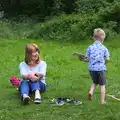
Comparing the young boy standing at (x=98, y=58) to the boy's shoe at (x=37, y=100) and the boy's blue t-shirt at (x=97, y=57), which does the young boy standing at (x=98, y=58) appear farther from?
the boy's shoe at (x=37, y=100)

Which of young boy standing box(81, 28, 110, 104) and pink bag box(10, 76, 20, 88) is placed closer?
young boy standing box(81, 28, 110, 104)

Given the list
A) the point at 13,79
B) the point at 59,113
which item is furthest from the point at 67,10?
the point at 59,113

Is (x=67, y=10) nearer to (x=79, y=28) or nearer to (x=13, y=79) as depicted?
(x=79, y=28)

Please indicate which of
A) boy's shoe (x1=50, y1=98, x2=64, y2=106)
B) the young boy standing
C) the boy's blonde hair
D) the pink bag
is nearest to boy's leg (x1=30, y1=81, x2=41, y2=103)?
boy's shoe (x1=50, y1=98, x2=64, y2=106)

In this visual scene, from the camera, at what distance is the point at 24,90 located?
25.4 ft

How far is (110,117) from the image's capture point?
6.46m

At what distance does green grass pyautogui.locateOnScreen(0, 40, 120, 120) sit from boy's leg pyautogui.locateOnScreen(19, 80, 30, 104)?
13 cm

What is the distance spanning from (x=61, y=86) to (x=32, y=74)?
1286 millimetres

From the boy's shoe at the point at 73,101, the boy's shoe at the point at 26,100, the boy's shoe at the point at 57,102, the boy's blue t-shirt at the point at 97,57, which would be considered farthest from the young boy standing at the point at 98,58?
the boy's shoe at the point at 26,100

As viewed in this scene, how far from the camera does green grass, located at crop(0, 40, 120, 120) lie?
267 inches

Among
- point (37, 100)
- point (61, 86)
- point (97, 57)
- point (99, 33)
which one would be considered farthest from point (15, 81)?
point (99, 33)

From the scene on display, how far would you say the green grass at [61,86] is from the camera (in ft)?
22.3

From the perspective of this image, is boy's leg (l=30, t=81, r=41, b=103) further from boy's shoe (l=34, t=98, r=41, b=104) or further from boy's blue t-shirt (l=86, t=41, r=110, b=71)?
boy's blue t-shirt (l=86, t=41, r=110, b=71)

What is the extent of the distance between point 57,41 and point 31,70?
29.7 feet
